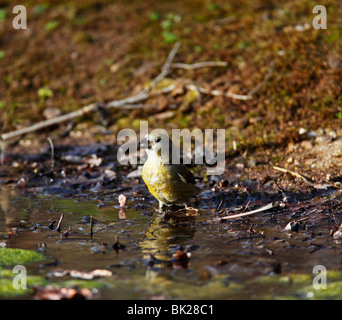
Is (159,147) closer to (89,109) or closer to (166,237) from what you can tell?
(166,237)

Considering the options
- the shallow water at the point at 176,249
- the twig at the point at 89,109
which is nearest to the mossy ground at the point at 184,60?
the twig at the point at 89,109

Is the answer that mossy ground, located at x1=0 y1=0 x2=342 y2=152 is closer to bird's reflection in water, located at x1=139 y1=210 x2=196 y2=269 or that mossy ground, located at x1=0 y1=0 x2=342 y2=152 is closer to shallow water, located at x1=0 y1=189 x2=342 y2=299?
bird's reflection in water, located at x1=139 y1=210 x2=196 y2=269

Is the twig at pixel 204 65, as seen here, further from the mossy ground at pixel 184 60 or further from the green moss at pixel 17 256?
the green moss at pixel 17 256

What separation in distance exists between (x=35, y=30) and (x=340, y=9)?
812cm

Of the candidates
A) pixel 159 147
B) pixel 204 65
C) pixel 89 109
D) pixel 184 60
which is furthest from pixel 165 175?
pixel 184 60

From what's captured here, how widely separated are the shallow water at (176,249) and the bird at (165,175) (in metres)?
0.28

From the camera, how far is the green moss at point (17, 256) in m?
5.08

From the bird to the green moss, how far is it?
6.58ft

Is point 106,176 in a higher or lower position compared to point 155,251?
higher

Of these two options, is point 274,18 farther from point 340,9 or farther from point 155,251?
point 155,251

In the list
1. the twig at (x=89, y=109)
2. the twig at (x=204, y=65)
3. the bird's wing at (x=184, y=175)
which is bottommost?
the bird's wing at (x=184, y=175)

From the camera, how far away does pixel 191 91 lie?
10.5 meters
